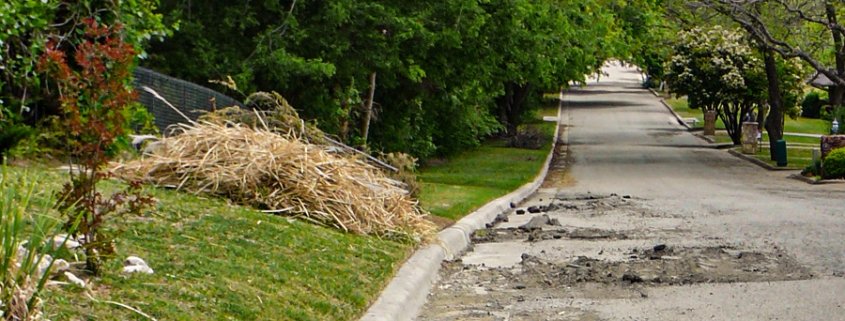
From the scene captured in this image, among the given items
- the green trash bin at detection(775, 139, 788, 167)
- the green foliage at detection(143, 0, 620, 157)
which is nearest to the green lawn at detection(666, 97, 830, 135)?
the green trash bin at detection(775, 139, 788, 167)

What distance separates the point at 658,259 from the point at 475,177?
13836 mm

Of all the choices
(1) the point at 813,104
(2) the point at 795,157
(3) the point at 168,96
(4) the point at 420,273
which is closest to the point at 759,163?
(2) the point at 795,157

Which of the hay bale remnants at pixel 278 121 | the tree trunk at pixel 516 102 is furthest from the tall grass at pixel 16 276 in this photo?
the tree trunk at pixel 516 102

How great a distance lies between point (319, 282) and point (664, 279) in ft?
10.9

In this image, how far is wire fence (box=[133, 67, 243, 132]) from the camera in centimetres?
1387

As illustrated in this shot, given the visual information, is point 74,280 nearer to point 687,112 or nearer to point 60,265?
point 60,265

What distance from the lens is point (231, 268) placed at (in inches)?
300

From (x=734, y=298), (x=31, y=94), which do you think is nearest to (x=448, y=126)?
(x=31, y=94)

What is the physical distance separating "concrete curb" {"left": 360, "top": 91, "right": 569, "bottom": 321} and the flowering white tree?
28455 mm

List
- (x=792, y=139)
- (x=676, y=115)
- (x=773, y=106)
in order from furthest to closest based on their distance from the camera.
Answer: (x=676, y=115), (x=792, y=139), (x=773, y=106)

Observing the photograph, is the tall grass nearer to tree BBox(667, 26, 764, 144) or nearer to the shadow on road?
tree BBox(667, 26, 764, 144)

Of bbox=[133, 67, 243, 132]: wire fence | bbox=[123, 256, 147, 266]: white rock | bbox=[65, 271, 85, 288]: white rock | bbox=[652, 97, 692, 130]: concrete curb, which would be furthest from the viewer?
bbox=[652, 97, 692, 130]: concrete curb

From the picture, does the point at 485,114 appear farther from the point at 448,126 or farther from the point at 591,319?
the point at 591,319

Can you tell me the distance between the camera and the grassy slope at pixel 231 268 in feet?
20.6
